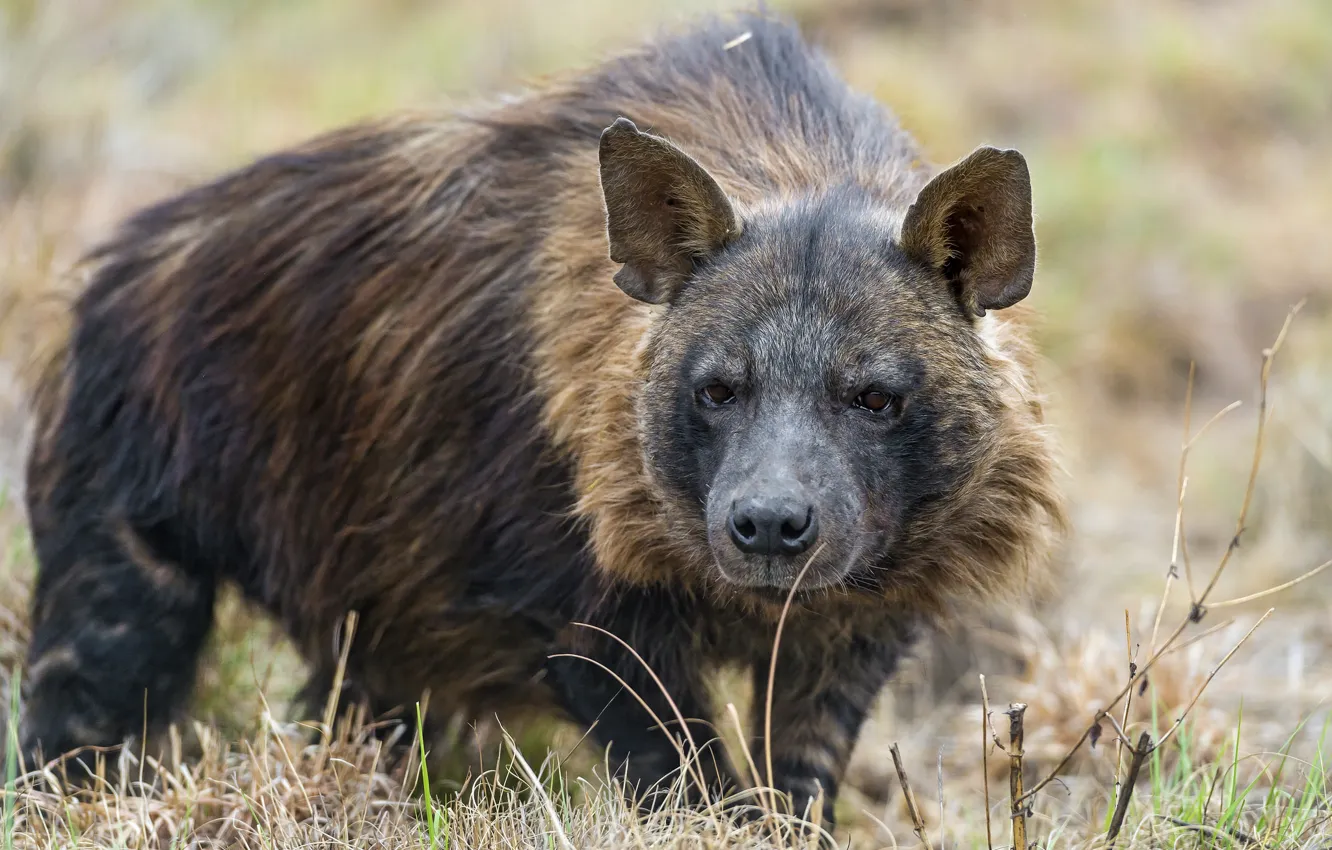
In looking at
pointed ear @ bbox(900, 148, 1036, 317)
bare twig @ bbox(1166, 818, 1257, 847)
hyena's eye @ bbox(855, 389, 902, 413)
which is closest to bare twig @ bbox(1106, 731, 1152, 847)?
bare twig @ bbox(1166, 818, 1257, 847)

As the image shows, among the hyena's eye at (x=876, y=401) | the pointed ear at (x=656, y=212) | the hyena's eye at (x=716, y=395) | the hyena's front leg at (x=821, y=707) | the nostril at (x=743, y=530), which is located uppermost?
the pointed ear at (x=656, y=212)

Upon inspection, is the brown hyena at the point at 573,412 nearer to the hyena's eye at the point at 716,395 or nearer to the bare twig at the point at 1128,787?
the hyena's eye at the point at 716,395

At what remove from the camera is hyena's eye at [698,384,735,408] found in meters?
4.00

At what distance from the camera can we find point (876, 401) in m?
3.93

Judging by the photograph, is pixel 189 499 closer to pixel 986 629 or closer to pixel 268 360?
pixel 268 360

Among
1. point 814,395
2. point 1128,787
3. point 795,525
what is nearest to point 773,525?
point 795,525

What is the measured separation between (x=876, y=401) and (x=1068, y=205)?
8.67 metres

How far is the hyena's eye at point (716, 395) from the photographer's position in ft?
13.1

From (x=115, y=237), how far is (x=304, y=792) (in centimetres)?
223

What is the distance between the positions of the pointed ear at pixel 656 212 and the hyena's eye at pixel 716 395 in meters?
0.33

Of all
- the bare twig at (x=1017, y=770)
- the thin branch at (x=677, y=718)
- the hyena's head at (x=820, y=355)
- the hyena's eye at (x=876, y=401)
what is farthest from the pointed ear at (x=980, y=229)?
the thin branch at (x=677, y=718)

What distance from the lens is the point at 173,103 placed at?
1325 centimetres

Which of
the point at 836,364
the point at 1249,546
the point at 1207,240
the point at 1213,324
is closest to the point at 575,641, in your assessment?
the point at 836,364

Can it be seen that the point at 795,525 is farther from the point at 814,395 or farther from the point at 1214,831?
the point at 1214,831
